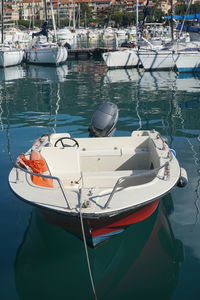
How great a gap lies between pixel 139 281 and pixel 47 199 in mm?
1859

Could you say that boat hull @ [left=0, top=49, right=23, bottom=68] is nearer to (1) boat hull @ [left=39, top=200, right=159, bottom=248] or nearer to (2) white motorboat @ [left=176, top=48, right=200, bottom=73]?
(2) white motorboat @ [left=176, top=48, right=200, bottom=73]

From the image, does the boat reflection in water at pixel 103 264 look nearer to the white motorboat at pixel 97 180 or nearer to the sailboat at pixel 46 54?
the white motorboat at pixel 97 180

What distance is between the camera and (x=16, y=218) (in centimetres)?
770

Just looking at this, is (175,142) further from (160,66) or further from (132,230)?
(160,66)

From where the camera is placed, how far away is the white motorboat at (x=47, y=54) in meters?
34.8

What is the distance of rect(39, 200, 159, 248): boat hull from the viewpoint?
567 centimetres

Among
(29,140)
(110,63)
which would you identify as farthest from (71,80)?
(29,140)

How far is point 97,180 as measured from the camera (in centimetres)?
725

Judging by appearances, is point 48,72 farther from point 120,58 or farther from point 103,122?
point 103,122

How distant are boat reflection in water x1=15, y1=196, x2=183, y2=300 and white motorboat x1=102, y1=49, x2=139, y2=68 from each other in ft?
83.2

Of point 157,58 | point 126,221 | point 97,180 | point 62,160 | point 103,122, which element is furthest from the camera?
point 157,58

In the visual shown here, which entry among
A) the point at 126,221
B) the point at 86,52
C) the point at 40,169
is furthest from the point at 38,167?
the point at 86,52

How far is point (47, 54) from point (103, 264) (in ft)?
103

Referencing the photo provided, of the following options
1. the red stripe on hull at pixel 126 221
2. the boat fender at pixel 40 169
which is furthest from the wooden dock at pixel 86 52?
the red stripe on hull at pixel 126 221
